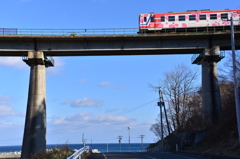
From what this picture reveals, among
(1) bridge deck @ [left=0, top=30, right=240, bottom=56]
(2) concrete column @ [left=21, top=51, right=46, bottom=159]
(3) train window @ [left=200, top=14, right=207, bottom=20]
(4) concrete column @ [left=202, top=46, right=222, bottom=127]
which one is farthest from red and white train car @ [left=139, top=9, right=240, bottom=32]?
(2) concrete column @ [left=21, top=51, right=46, bottom=159]

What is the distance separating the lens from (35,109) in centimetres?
3509

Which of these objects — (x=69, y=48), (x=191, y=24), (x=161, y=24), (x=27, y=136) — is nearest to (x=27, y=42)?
(x=69, y=48)

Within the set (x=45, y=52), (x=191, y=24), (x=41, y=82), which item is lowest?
(x=41, y=82)

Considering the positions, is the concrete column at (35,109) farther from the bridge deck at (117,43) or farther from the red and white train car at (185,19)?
the red and white train car at (185,19)

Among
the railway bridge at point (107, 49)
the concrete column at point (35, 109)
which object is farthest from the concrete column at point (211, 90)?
the concrete column at point (35, 109)

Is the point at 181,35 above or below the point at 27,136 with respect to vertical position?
above

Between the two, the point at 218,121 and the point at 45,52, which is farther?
the point at 45,52

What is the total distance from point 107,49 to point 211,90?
41.0 feet

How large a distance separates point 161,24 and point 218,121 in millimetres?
14409

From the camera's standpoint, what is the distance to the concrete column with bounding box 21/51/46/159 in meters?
34.6

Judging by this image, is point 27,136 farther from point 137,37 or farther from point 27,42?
point 137,37

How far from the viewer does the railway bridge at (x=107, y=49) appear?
117ft

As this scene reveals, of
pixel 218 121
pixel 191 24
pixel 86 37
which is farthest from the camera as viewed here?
pixel 191 24

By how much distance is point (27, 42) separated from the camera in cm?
3669
